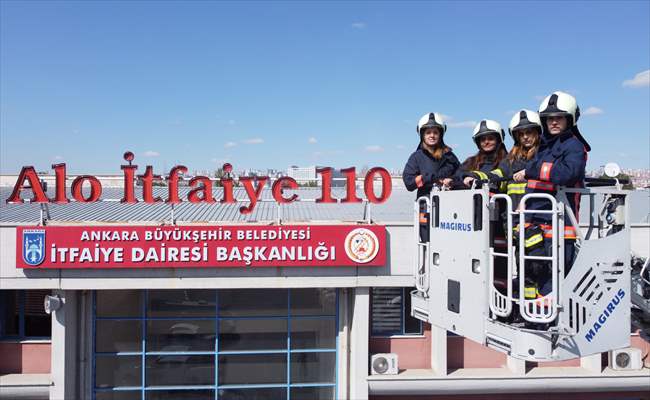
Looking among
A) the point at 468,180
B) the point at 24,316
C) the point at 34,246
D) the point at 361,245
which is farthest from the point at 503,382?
the point at 24,316

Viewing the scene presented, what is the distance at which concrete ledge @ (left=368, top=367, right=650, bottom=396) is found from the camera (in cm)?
1144

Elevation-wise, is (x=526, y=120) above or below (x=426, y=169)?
above

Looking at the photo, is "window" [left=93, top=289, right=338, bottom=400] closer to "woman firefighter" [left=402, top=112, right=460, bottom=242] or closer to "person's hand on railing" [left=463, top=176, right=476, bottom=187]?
"woman firefighter" [left=402, top=112, right=460, bottom=242]

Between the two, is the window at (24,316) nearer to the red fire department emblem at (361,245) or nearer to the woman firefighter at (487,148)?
the red fire department emblem at (361,245)

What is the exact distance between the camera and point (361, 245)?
10922mm

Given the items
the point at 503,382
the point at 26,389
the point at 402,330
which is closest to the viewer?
the point at 26,389

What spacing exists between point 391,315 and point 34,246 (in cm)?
791

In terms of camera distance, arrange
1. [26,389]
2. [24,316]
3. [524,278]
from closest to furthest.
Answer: [524,278]
[26,389]
[24,316]

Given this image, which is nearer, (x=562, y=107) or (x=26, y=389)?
(x=562, y=107)

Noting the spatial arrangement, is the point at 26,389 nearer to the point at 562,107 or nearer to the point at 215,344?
the point at 215,344

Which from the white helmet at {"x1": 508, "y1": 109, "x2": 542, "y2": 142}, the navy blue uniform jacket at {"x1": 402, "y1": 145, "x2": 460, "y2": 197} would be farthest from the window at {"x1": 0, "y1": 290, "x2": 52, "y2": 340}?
the white helmet at {"x1": 508, "y1": 109, "x2": 542, "y2": 142}

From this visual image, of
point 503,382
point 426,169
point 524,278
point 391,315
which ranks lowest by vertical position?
point 503,382

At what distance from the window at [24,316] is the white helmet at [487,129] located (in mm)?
10362

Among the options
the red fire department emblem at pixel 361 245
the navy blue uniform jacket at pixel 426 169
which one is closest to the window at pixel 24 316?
the red fire department emblem at pixel 361 245
